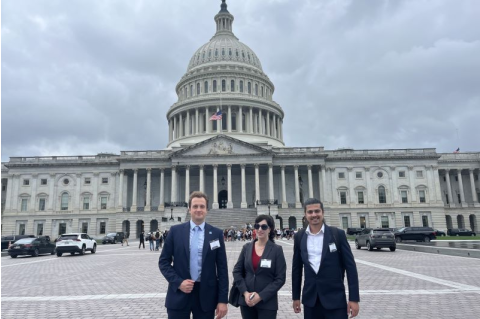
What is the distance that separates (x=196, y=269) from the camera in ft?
18.3

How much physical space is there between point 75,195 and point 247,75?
46198 millimetres

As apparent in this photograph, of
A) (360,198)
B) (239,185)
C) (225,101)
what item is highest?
(225,101)

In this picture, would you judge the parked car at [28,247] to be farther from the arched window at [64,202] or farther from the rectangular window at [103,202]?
the arched window at [64,202]

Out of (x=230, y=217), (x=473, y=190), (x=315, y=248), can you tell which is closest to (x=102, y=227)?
(x=230, y=217)

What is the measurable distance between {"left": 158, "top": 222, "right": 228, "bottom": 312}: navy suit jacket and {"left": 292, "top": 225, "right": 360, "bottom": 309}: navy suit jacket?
124cm

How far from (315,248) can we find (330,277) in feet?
1.57

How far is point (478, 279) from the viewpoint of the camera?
13875mm

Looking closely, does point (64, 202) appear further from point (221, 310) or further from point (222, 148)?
point (221, 310)

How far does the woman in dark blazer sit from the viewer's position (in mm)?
5688

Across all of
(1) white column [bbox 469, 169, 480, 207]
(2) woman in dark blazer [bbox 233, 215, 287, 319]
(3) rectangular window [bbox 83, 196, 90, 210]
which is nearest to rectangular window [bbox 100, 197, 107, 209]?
(3) rectangular window [bbox 83, 196, 90, 210]

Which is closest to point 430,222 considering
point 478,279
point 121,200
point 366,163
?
point 366,163

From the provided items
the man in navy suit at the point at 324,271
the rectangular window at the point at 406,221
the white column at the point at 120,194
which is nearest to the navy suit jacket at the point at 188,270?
the man in navy suit at the point at 324,271

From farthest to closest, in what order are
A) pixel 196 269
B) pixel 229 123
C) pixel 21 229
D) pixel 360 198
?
pixel 229 123 < pixel 360 198 < pixel 21 229 < pixel 196 269

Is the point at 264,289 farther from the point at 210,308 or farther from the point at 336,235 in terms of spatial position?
the point at 336,235
